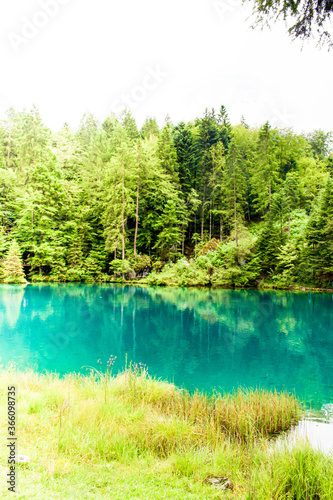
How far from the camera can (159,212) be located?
34.9 metres

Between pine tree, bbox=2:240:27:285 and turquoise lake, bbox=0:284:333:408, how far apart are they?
9.78 metres

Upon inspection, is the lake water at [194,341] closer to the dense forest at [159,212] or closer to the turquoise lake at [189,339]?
the turquoise lake at [189,339]

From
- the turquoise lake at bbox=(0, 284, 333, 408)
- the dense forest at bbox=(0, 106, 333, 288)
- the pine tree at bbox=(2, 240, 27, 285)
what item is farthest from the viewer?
the pine tree at bbox=(2, 240, 27, 285)

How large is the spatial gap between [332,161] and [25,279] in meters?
39.1

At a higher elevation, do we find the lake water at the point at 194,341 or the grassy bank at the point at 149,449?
the grassy bank at the point at 149,449

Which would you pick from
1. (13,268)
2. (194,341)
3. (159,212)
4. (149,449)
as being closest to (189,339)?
(194,341)

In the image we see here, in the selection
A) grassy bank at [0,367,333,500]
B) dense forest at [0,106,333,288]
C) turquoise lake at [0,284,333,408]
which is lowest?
turquoise lake at [0,284,333,408]

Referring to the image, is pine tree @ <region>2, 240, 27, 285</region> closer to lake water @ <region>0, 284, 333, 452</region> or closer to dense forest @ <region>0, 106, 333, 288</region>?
dense forest @ <region>0, 106, 333, 288</region>

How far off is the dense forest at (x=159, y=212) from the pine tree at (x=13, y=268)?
0.34 ft

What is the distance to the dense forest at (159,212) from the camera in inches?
1131

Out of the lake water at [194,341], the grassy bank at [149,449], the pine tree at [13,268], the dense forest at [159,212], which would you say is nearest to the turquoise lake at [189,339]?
the lake water at [194,341]

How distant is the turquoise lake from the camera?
770 centimetres

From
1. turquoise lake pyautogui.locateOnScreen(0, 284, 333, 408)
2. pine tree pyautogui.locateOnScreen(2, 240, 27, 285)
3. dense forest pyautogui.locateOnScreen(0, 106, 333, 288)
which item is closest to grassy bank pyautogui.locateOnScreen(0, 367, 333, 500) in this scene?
turquoise lake pyautogui.locateOnScreen(0, 284, 333, 408)

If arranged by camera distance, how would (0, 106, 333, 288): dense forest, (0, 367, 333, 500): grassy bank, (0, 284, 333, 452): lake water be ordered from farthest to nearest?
(0, 106, 333, 288): dense forest < (0, 284, 333, 452): lake water < (0, 367, 333, 500): grassy bank
